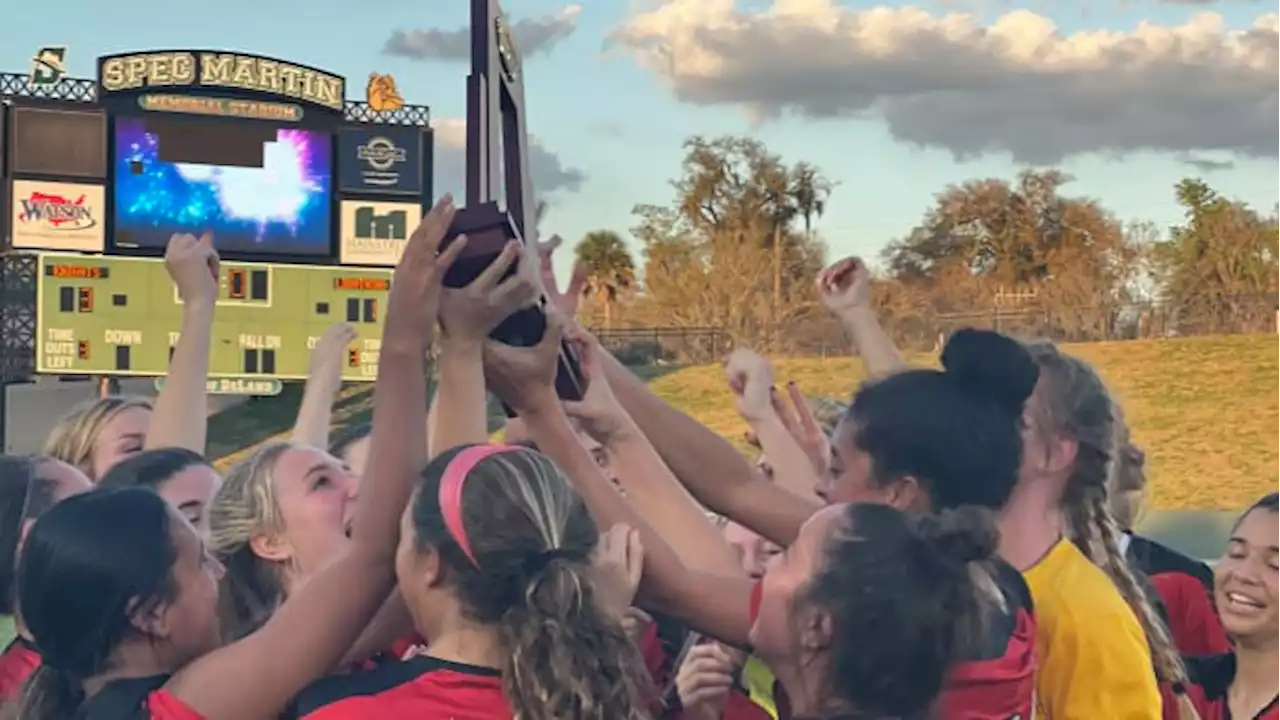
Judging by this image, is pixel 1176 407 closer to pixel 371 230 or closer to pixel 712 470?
pixel 371 230

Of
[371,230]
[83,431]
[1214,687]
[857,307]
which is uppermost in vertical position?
[371,230]

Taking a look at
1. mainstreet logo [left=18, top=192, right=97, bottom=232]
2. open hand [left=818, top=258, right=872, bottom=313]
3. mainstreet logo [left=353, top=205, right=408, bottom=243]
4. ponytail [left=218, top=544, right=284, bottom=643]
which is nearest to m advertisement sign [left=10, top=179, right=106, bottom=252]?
mainstreet logo [left=18, top=192, right=97, bottom=232]

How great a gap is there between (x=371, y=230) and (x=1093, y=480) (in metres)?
25.3

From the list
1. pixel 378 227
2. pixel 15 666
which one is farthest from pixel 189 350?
pixel 378 227

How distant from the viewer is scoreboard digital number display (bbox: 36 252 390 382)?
85.0 ft

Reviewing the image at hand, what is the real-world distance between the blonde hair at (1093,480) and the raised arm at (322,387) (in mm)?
2061

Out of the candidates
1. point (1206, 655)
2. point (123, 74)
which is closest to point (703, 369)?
point (123, 74)

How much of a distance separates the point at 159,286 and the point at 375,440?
24.9 m

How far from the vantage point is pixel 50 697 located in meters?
2.45

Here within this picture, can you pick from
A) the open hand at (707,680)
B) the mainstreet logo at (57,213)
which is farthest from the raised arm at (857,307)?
the mainstreet logo at (57,213)

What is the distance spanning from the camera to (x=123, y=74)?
94.1 ft

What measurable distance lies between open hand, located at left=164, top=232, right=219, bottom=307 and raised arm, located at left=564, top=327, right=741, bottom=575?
128cm

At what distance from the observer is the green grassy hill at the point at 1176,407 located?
34625 millimetres

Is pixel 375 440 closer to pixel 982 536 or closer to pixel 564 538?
pixel 564 538
